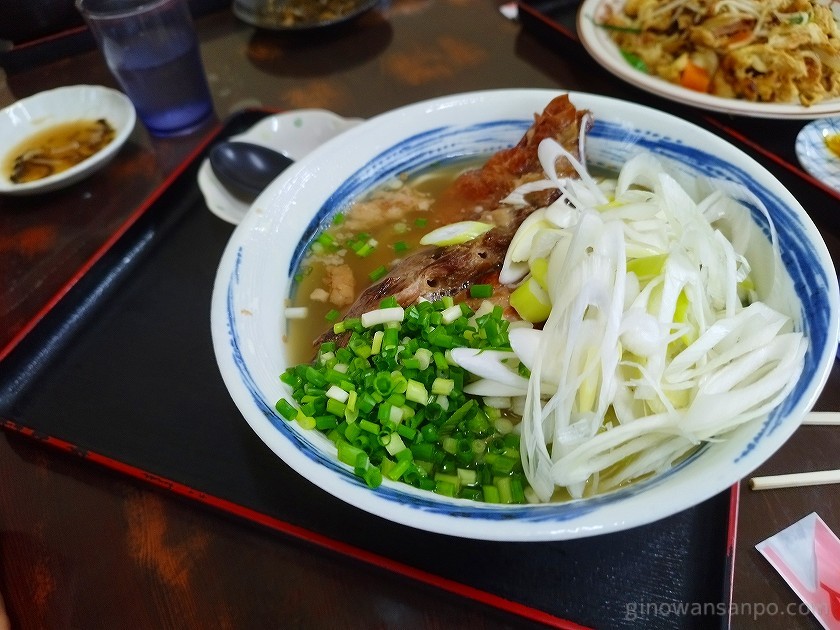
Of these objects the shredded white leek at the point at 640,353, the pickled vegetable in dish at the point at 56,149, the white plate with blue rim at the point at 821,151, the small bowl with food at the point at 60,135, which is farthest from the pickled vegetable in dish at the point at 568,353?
the pickled vegetable in dish at the point at 56,149

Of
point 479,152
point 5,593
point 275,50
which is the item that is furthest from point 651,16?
point 5,593

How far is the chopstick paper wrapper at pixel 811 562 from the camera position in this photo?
100 centimetres

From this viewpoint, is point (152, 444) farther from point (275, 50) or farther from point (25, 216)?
point (275, 50)

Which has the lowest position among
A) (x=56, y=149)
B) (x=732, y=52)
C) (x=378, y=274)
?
(x=378, y=274)

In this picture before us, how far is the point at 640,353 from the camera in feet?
3.43

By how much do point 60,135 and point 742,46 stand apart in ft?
9.11

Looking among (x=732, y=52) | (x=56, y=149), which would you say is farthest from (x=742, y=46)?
(x=56, y=149)

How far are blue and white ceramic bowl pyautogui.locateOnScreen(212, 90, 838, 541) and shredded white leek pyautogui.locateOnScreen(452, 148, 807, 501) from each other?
0.05 metres

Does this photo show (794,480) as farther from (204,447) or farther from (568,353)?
(204,447)

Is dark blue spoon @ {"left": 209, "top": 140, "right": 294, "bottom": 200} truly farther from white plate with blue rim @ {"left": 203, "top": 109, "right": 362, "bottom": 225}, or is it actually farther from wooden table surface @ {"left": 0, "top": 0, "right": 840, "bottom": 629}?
wooden table surface @ {"left": 0, "top": 0, "right": 840, "bottom": 629}

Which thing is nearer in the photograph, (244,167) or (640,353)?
(640,353)

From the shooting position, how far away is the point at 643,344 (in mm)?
1033

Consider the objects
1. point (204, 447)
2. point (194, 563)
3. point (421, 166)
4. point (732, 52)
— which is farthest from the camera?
point (732, 52)

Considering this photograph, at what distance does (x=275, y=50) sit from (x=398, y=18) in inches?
27.4
